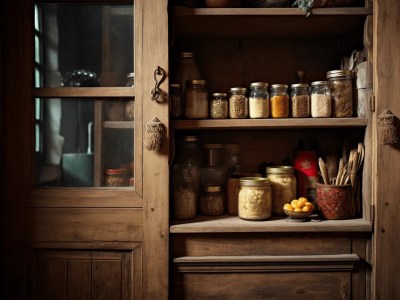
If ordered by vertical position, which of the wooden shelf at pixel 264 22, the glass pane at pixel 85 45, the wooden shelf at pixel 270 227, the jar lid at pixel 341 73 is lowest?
the wooden shelf at pixel 270 227

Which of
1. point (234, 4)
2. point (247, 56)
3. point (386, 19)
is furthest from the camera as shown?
point (247, 56)

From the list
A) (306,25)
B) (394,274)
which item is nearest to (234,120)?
(306,25)

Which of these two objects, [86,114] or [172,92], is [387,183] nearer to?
[172,92]

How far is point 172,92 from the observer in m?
1.58

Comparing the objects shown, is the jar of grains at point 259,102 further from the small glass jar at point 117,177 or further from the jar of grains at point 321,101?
the small glass jar at point 117,177

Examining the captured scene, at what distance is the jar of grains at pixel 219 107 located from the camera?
158 centimetres

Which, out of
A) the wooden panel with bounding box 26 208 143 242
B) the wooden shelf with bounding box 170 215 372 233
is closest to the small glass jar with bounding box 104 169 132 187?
the wooden panel with bounding box 26 208 143 242

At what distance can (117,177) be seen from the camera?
154 cm

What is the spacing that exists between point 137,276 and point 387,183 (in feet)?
3.38

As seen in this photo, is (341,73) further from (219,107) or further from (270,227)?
(270,227)

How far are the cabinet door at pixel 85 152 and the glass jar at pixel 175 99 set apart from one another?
10 centimetres

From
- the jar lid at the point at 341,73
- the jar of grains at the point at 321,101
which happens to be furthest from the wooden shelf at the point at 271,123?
the jar lid at the point at 341,73

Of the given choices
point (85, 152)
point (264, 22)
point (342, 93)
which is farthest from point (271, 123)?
point (85, 152)

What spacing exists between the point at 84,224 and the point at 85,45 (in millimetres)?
715
